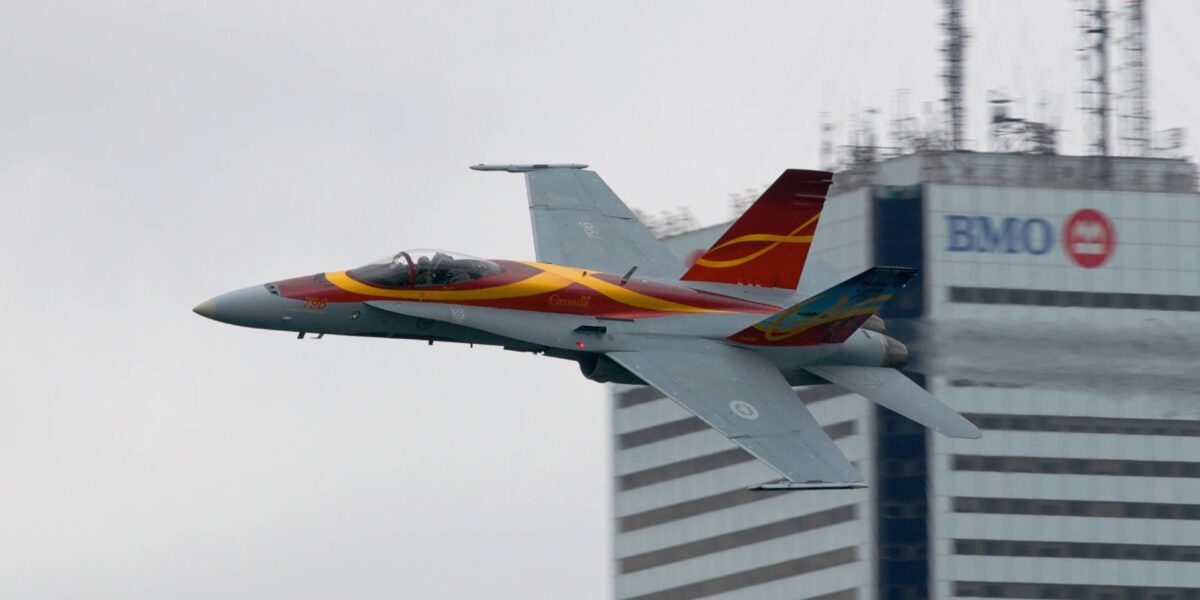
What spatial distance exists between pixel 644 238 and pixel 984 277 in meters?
70.4

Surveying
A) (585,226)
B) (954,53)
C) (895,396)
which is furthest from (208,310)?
(954,53)

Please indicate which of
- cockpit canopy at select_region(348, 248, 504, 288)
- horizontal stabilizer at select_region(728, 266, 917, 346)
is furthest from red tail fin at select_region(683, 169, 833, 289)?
cockpit canopy at select_region(348, 248, 504, 288)

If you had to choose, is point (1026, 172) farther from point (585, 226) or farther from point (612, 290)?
point (612, 290)

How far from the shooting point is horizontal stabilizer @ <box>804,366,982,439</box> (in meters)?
48.1

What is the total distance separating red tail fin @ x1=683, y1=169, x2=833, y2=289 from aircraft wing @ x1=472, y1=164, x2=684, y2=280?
1.61 m

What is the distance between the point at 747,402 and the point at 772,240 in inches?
173

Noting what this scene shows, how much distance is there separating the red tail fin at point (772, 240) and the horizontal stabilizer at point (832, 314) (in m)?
1.79

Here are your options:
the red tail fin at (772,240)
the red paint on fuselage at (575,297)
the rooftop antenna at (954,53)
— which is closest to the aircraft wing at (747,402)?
the red paint on fuselage at (575,297)

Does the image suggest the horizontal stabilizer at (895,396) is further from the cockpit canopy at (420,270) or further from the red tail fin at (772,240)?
the cockpit canopy at (420,270)

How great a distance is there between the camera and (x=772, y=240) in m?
49.1

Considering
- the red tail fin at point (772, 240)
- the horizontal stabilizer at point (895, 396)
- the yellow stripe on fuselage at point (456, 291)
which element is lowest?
the horizontal stabilizer at point (895, 396)

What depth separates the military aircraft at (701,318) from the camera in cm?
4534

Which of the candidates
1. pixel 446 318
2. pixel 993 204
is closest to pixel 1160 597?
pixel 993 204

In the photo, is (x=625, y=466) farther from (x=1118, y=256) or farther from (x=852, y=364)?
(x=852, y=364)
